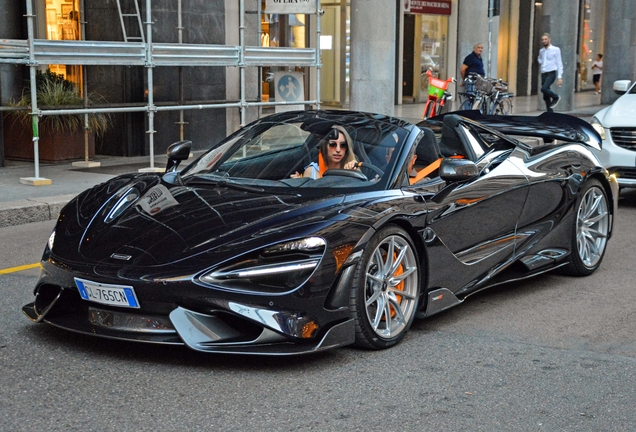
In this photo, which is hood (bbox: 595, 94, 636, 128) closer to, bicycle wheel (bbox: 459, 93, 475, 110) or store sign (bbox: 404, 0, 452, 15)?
bicycle wheel (bbox: 459, 93, 475, 110)

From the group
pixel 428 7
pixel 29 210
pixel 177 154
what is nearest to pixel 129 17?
pixel 29 210

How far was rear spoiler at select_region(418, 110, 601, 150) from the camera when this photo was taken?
8.07 meters

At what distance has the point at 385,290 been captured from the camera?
5324 mm

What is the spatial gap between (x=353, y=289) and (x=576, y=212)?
2.86 m

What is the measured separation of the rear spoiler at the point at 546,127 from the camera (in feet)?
26.5

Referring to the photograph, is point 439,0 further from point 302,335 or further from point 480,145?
point 302,335

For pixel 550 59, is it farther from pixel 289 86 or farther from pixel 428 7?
pixel 289 86

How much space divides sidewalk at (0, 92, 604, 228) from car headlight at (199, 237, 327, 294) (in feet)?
18.5

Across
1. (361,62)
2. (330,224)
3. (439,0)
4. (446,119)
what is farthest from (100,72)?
(439,0)

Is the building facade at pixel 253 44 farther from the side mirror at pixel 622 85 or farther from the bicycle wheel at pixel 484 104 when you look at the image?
the side mirror at pixel 622 85

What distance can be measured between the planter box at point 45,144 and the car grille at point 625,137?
284 inches

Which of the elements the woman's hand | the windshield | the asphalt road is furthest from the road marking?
the woman's hand

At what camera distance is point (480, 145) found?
6668 mm

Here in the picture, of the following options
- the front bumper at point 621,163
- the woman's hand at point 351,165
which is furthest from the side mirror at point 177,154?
the front bumper at point 621,163
